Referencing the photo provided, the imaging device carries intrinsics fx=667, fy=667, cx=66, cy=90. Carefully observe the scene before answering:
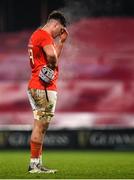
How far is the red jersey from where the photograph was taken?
7.09 meters

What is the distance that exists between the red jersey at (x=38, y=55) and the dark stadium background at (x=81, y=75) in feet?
22.4

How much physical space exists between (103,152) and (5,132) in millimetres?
2176

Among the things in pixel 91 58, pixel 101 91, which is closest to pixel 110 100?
pixel 101 91

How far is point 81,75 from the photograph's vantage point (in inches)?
628

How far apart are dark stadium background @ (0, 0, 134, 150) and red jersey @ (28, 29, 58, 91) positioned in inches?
268

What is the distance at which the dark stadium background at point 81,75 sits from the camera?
45.9 feet

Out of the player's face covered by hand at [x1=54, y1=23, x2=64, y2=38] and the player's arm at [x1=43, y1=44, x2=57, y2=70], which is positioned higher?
the player's face covered by hand at [x1=54, y1=23, x2=64, y2=38]

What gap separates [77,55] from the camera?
16.4 meters

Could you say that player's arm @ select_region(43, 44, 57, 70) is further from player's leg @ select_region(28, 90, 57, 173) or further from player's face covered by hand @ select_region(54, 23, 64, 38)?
player's leg @ select_region(28, 90, 57, 173)

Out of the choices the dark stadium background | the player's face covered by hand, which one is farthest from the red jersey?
the dark stadium background

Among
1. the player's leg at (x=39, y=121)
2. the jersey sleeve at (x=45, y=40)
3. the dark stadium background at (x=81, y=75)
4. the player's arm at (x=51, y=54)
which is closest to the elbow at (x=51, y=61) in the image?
the player's arm at (x=51, y=54)

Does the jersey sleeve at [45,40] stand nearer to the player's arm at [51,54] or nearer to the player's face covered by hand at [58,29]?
the player's arm at [51,54]

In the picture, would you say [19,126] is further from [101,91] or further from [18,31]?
[18,31]

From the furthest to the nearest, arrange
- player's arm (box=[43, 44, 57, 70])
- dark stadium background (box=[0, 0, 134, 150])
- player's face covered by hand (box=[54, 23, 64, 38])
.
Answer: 1. dark stadium background (box=[0, 0, 134, 150])
2. player's face covered by hand (box=[54, 23, 64, 38])
3. player's arm (box=[43, 44, 57, 70])
